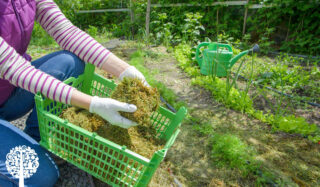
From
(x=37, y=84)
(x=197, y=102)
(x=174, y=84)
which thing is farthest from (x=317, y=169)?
(x=37, y=84)

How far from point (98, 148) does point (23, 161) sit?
50cm

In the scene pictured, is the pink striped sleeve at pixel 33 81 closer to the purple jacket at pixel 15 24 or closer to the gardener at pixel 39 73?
the gardener at pixel 39 73

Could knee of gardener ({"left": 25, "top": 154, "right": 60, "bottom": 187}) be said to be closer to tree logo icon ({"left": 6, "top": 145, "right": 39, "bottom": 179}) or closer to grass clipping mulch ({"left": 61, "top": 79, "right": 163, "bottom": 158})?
tree logo icon ({"left": 6, "top": 145, "right": 39, "bottom": 179})

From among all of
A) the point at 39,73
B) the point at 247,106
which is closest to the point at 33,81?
the point at 39,73

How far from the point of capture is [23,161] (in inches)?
49.9

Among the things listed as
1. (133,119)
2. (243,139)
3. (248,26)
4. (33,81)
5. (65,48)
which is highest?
(248,26)

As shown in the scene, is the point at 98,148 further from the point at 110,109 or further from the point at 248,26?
the point at 248,26

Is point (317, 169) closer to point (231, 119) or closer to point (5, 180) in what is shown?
point (231, 119)

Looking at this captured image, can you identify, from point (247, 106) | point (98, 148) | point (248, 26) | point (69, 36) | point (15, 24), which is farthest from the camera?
point (248, 26)

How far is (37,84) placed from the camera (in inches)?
50.0

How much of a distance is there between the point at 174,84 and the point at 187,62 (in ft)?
2.42

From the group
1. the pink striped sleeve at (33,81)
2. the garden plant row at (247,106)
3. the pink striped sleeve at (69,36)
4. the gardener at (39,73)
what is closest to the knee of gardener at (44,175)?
the gardener at (39,73)

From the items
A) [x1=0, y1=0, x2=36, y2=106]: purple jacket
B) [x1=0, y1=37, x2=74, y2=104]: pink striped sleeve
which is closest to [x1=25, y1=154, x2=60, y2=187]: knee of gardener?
[x1=0, y1=37, x2=74, y2=104]: pink striped sleeve

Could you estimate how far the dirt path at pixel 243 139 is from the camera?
4.97ft
